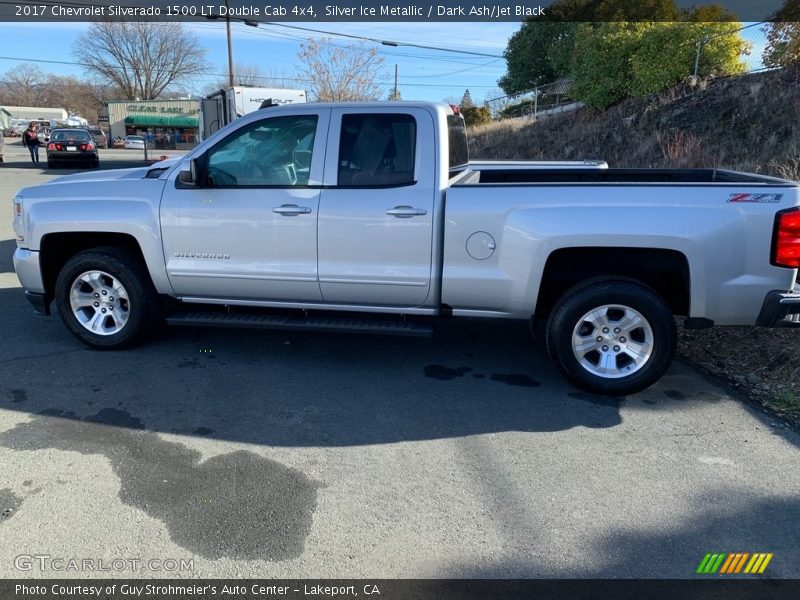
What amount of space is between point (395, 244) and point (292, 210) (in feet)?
2.73

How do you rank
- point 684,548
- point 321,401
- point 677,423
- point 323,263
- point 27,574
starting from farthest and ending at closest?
point 323,263 < point 321,401 < point 677,423 < point 684,548 < point 27,574

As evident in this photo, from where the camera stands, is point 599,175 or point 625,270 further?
point 599,175

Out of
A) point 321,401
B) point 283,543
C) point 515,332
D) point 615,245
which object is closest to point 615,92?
point 515,332

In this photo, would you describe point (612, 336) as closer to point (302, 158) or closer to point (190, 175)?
point (302, 158)

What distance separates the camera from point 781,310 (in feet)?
13.4

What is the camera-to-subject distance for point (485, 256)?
4.47 m

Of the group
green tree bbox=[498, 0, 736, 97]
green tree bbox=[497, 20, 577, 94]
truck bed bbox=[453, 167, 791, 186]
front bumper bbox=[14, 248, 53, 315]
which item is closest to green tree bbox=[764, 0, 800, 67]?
green tree bbox=[498, 0, 736, 97]

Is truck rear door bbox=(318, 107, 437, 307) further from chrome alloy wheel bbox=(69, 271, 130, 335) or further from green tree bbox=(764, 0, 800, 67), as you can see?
green tree bbox=(764, 0, 800, 67)

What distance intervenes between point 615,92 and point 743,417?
14157 mm

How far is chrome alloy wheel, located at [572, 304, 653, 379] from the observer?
4391 millimetres

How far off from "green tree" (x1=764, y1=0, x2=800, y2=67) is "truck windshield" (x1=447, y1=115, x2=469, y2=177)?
978cm

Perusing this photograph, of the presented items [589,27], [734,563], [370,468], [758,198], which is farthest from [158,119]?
[734,563]

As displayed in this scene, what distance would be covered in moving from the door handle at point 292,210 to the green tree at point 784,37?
11.5m

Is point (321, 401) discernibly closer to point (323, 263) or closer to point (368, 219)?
point (323, 263)
